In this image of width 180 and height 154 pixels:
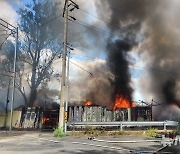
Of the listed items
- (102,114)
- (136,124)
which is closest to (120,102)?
(102,114)

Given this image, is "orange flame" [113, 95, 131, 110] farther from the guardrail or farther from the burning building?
the guardrail

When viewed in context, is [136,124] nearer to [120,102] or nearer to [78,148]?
[78,148]

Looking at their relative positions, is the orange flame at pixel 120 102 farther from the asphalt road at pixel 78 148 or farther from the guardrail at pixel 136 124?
the asphalt road at pixel 78 148

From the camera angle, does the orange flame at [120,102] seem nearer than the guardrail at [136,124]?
No

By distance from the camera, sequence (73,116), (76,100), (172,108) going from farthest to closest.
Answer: (76,100) → (172,108) → (73,116)

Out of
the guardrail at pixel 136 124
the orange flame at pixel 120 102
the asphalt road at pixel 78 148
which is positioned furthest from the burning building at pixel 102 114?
the asphalt road at pixel 78 148

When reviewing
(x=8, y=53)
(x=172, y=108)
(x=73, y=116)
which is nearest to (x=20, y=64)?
(x=8, y=53)

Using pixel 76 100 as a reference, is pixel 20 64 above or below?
above

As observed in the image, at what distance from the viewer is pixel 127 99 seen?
3947cm

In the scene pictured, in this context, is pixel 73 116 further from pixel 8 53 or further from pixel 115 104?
pixel 8 53

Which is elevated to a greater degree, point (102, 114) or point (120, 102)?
point (120, 102)

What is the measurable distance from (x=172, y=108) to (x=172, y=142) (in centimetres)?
2703

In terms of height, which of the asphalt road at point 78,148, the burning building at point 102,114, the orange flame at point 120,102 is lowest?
the asphalt road at point 78,148

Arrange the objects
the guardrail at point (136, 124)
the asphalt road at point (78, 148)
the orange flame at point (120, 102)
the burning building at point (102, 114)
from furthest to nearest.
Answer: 1. the orange flame at point (120, 102)
2. the burning building at point (102, 114)
3. the guardrail at point (136, 124)
4. the asphalt road at point (78, 148)
